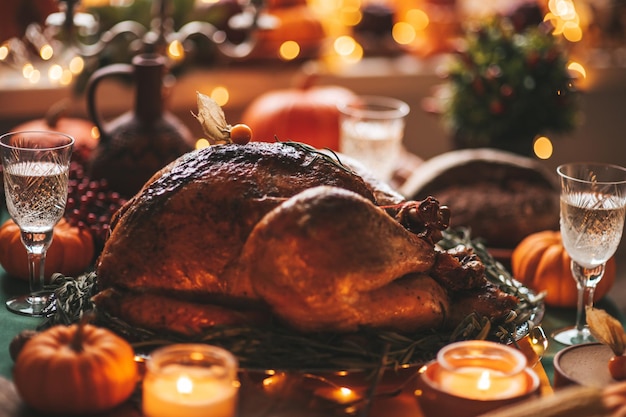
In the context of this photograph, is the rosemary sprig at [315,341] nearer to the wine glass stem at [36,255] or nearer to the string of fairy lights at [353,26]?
the wine glass stem at [36,255]

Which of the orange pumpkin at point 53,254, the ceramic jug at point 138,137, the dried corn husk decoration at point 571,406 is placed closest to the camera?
the dried corn husk decoration at point 571,406

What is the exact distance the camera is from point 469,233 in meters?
2.23

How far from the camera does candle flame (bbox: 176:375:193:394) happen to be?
49.1 inches

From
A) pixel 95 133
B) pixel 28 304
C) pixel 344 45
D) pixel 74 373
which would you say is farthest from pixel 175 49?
pixel 344 45

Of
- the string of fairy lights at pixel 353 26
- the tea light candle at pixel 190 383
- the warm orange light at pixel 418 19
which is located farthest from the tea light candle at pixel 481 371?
the warm orange light at pixel 418 19

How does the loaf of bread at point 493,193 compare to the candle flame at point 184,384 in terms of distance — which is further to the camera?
the loaf of bread at point 493,193

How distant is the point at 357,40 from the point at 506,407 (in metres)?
3.29

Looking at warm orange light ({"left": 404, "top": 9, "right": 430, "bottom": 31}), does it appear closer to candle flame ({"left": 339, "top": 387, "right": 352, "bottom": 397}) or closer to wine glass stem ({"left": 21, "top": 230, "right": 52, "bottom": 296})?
wine glass stem ({"left": 21, "top": 230, "right": 52, "bottom": 296})

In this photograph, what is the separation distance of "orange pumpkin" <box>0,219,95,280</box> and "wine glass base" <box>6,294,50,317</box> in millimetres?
123

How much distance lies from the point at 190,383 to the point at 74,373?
218 mm

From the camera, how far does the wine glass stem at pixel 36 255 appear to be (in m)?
1.77

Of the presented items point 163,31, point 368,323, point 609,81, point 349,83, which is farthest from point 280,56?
point 368,323

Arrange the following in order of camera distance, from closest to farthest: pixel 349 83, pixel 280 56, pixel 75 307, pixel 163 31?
pixel 75 307, pixel 163 31, pixel 280 56, pixel 349 83

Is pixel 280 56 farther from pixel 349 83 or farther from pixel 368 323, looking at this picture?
pixel 368 323
